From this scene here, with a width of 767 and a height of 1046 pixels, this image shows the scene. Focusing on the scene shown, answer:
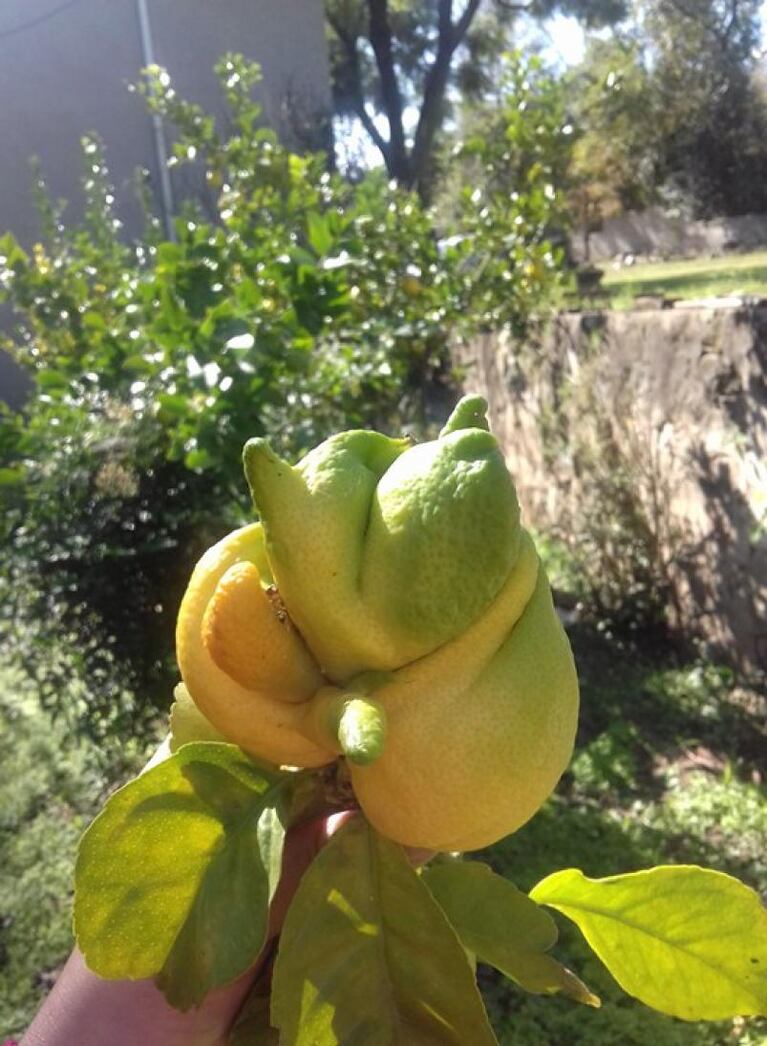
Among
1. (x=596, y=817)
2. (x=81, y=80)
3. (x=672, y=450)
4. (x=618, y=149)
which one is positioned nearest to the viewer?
(x=596, y=817)

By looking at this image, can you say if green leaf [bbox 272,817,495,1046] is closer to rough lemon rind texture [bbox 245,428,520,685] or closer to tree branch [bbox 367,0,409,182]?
rough lemon rind texture [bbox 245,428,520,685]

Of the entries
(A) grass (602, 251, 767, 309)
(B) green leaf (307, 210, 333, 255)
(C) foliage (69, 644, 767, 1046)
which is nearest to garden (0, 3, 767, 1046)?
(B) green leaf (307, 210, 333, 255)

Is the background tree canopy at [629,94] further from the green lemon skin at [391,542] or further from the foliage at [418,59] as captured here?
the green lemon skin at [391,542]

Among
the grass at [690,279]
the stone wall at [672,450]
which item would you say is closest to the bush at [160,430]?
the stone wall at [672,450]

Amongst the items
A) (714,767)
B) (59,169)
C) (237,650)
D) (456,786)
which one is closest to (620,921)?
(456,786)

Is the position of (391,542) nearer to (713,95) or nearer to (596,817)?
(596,817)

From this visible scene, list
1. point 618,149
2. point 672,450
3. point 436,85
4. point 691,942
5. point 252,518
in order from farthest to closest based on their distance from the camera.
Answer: point 436,85, point 618,149, point 672,450, point 252,518, point 691,942

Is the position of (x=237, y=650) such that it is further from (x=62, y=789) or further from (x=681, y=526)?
(x=681, y=526)

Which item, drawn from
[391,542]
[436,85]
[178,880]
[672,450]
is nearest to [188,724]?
[178,880]
